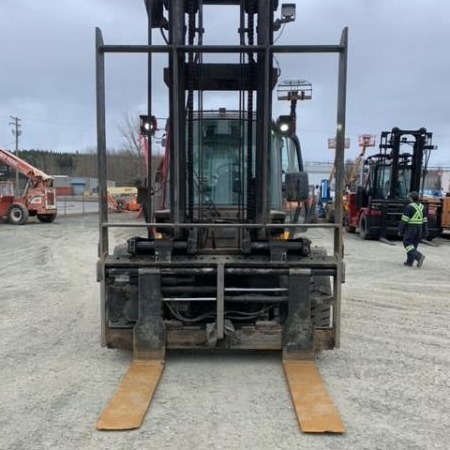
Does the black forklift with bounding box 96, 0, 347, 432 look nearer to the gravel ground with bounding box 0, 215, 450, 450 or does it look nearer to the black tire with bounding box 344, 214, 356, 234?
the gravel ground with bounding box 0, 215, 450, 450

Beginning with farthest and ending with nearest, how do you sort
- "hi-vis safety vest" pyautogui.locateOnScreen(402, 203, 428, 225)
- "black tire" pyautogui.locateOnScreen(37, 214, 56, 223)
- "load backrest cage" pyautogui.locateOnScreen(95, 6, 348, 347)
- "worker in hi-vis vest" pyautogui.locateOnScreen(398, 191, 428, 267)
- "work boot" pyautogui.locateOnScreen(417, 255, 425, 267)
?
1. "black tire" pyautogui.locateOnScreen(37, 214, 56, 223)
2. "hi-vis safety vest" pyautogui.locateOnScreen(402, 203, 428, 225)
3. "worker in hi-vis vest" pyautogui.locateOnScreen(398, 191, 428, 267)
4. "work boot" pyautogui.locateOnScreen(417, 255, 425, 267)
5. "load backrest cage" pyautogui.locateOnScreen(95, 6, 348, 347)

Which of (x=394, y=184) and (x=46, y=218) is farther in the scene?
(x=46, y=218)

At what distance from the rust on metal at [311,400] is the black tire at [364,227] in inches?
597

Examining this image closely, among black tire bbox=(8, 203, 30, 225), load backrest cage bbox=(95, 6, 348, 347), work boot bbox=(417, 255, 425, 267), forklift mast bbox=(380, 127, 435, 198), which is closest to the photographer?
load backrest cage bbox=(95, 6, 348, 347)

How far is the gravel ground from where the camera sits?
147 inches

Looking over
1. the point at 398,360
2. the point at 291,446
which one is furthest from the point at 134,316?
the point at 398,360

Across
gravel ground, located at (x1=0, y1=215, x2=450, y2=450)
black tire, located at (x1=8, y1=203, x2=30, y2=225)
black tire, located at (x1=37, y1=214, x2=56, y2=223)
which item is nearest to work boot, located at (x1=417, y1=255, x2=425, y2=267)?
gravel ground, located at (x1=0, y1=215, x2=450, y2=450)

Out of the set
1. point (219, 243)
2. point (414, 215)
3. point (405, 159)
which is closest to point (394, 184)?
point (405, 159)

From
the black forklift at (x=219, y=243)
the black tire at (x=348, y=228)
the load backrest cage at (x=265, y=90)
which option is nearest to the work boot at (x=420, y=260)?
the black forklift at (x=219, y=243)

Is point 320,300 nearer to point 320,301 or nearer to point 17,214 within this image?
point 320,301

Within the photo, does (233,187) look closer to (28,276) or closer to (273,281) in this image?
(273,281)

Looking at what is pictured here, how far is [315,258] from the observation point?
17.8 feet

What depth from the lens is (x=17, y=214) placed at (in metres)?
27.3

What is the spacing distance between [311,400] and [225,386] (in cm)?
78
